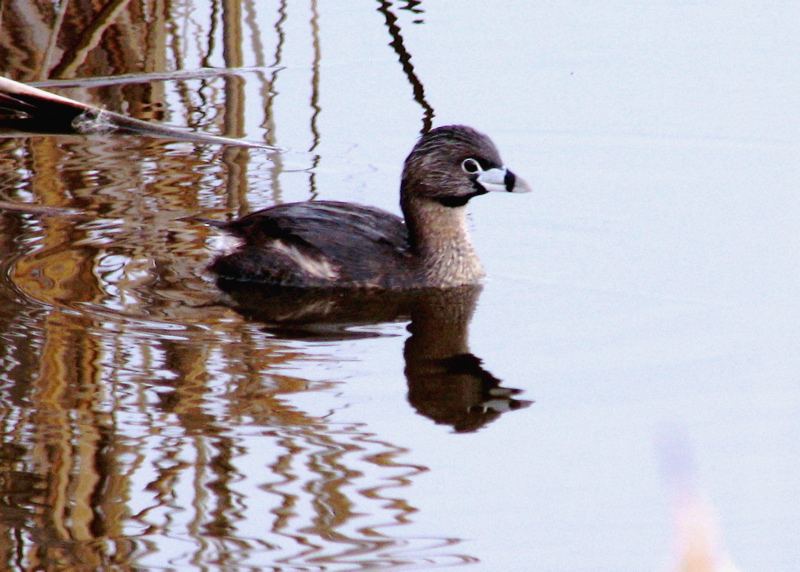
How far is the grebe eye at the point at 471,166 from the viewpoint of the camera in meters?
5.77

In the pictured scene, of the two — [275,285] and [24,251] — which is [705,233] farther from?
[24,251]

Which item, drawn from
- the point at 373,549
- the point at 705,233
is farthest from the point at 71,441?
the point at 705,233

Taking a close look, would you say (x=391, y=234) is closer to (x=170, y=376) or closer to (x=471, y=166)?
(x=471, y=166)

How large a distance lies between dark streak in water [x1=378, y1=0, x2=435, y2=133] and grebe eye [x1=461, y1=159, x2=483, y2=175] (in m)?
1.45

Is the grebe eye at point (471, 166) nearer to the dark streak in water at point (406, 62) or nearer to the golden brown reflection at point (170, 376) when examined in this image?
the golden brown reflection at point (170, 376)

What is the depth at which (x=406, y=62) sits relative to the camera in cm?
831

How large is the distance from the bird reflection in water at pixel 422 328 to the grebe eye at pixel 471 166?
55 cm

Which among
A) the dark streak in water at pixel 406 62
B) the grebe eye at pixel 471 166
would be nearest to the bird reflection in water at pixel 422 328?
the grebe eye at pixel 471 166

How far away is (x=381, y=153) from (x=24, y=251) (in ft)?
7.07

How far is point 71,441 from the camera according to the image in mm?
3789

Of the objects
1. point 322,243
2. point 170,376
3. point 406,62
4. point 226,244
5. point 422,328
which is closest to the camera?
point 170,376

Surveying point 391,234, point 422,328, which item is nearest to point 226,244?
point 391,234

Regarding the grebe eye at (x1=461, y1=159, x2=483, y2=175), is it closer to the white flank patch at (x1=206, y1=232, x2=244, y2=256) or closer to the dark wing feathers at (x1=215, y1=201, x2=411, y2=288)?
the dark wing feathers at (x1=215, y1=201, x2=411, y2=288)

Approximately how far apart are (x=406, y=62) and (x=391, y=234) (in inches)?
111
